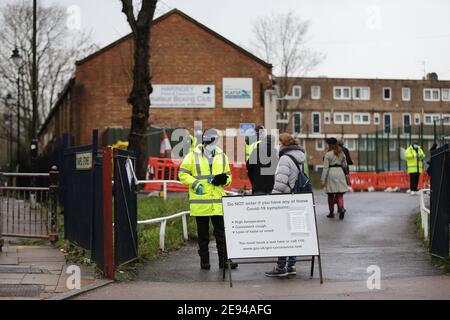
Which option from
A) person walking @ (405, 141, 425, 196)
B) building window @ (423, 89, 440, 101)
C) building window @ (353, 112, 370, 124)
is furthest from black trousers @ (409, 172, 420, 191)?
building window @ (353, 112, 370, 124)

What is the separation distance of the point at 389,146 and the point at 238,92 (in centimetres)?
1016

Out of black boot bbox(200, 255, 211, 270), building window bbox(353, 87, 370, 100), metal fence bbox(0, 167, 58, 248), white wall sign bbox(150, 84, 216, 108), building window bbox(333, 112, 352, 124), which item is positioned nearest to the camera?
black boot bbox(200, 255, 211, 270)

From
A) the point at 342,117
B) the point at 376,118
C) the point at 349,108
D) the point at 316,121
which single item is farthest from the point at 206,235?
the point at 349,108

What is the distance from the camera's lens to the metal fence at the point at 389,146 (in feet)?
108

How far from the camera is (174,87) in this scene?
42938 millimetres

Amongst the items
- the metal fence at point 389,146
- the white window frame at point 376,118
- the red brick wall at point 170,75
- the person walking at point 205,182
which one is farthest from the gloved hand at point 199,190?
the white window frame at point 376,118

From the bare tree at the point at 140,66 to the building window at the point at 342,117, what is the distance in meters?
60.2

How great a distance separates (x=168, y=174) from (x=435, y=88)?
46192 mm

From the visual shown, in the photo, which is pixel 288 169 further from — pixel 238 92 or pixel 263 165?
pixel 238 92

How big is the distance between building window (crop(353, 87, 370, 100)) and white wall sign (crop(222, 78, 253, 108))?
38998mm

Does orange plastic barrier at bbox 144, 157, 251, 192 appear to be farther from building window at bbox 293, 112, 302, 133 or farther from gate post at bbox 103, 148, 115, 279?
building window at bbox 293, 112, 302, 133

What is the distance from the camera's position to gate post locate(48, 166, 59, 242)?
13.5m

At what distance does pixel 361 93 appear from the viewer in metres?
81.0
